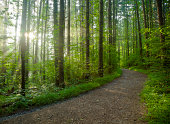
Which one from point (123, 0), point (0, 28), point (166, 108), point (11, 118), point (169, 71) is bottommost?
point (11, 118)

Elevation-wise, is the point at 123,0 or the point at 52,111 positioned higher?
the point at 123,0

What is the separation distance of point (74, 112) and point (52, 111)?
0.83m

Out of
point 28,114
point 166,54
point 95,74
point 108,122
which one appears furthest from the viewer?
point 95,74

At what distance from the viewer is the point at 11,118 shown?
3340 mm

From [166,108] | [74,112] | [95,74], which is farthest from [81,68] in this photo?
[166,108]

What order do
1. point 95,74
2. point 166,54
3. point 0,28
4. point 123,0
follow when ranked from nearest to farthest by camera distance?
1. point 166,54
2. point 95,74
3. point 0,28
4. point 123,0

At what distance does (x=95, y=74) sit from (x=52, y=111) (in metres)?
6.41

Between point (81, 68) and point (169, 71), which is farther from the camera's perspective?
point (81, 68)

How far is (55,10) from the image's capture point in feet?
27.5

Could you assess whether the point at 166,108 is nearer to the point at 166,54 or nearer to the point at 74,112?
the point at 166,54

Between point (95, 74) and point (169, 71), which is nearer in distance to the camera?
point (169, 71)

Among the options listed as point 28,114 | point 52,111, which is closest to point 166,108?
point 52,111

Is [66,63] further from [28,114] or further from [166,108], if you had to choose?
[166,108]

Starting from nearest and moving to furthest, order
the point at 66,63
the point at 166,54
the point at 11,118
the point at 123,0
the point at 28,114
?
the point at 11,118, the point at 28,114, the point at 166,54, the point at 66,63, the point at 123,0
